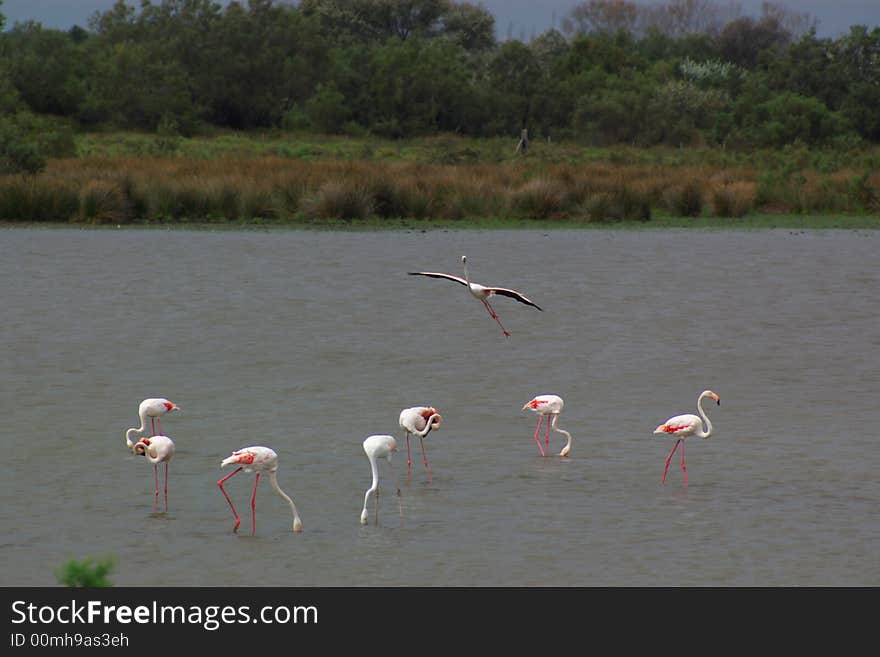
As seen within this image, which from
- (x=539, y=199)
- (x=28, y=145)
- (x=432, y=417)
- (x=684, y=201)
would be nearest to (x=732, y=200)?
(x=684, y=201)

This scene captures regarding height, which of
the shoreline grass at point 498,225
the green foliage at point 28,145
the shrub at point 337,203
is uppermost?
the green foliage at point 28,145

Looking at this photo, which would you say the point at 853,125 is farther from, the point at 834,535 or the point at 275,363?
the point at 834,535

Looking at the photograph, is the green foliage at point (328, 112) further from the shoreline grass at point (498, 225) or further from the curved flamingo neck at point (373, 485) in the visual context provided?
the curved flamingo neck at point (373, 485)

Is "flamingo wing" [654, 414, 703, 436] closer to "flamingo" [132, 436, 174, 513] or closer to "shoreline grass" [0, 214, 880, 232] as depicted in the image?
"flamingo" [132, 436, 174, 513]

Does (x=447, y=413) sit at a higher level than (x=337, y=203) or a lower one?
lower

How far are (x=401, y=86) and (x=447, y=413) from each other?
44889 millimetres

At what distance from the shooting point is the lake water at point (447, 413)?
830 cm

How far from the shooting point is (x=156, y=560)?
811 cm

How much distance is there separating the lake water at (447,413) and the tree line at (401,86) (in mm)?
29223

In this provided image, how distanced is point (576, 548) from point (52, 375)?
7241 mm

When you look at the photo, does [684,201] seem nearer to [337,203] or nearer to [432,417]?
[337,203]

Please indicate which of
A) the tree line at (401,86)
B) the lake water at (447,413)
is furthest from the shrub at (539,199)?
the tree line at (401,86)

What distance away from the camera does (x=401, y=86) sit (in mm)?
56781

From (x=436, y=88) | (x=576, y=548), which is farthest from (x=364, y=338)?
(x=436, y=88)
